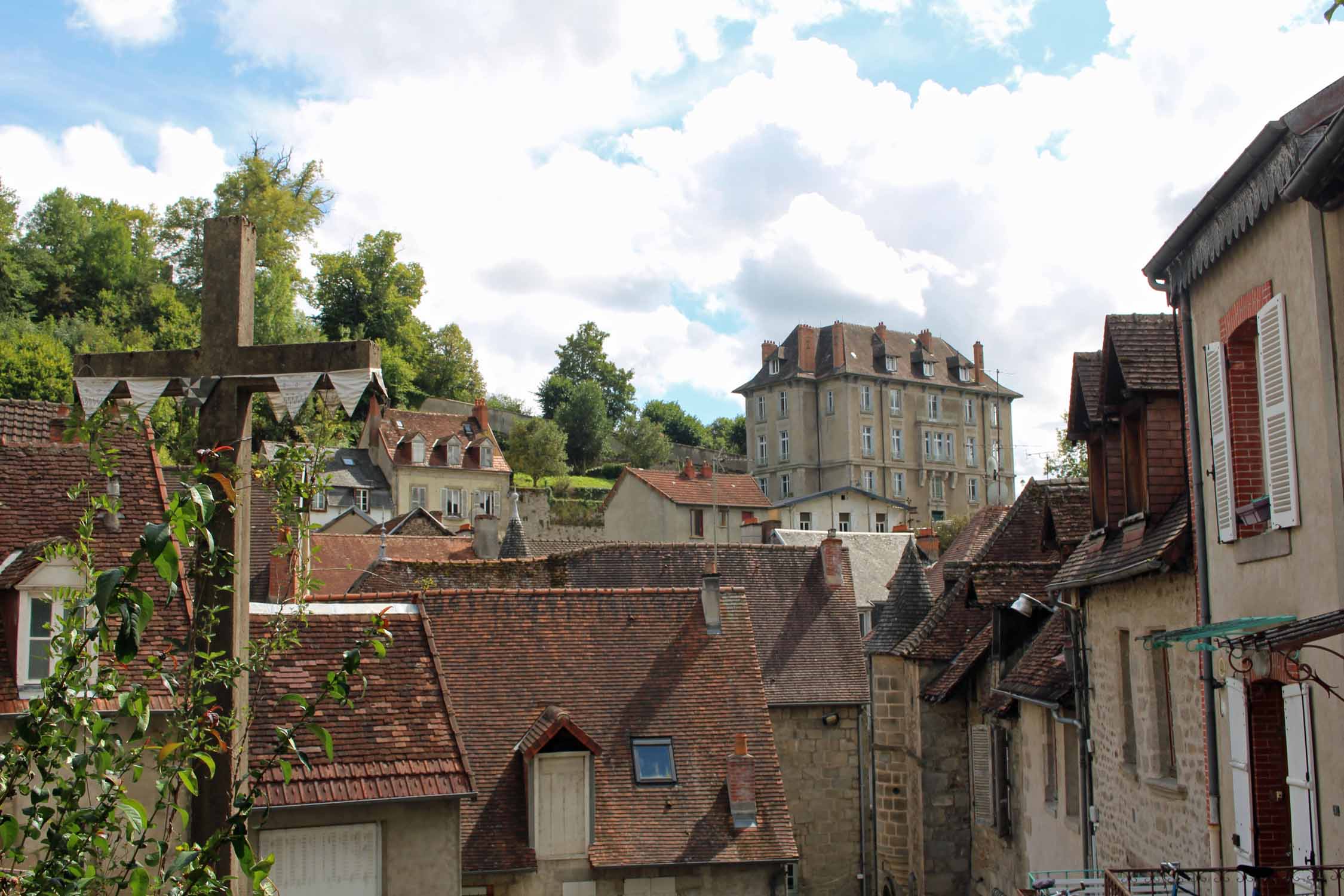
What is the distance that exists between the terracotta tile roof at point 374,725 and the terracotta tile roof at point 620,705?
148 inches

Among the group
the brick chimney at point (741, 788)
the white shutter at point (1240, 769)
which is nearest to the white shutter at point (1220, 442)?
the white shutter at point (1240, 769)

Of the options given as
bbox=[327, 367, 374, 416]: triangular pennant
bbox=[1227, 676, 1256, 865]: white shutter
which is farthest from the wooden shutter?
bbox=[327, 367, 374, 416]: triangular pennant

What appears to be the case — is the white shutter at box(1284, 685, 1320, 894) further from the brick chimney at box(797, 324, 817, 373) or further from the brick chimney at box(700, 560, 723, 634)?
the brick chimney at box(797, 324, 817, 373)

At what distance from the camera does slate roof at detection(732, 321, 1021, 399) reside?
78.6m

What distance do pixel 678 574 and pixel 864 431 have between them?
164 ft

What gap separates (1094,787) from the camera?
1425cm

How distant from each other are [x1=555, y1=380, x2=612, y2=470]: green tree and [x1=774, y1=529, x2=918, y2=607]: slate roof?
48.3 metres

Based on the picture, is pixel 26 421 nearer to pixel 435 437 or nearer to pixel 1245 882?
pixel 1245 882

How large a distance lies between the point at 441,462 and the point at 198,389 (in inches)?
2382

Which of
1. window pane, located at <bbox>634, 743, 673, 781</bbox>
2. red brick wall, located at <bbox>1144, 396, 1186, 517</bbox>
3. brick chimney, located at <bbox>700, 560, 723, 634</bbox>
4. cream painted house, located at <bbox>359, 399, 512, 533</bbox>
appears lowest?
window pane, located at <bbox>634, 743, 673, 781</bbox>

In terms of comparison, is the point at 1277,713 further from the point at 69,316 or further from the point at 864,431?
the point at 69,316

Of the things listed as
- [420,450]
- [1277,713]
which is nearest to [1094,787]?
[1277,713]

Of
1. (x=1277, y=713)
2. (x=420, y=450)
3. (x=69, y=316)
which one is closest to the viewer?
(x=1277, y=713)

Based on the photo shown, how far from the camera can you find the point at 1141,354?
12516mm
